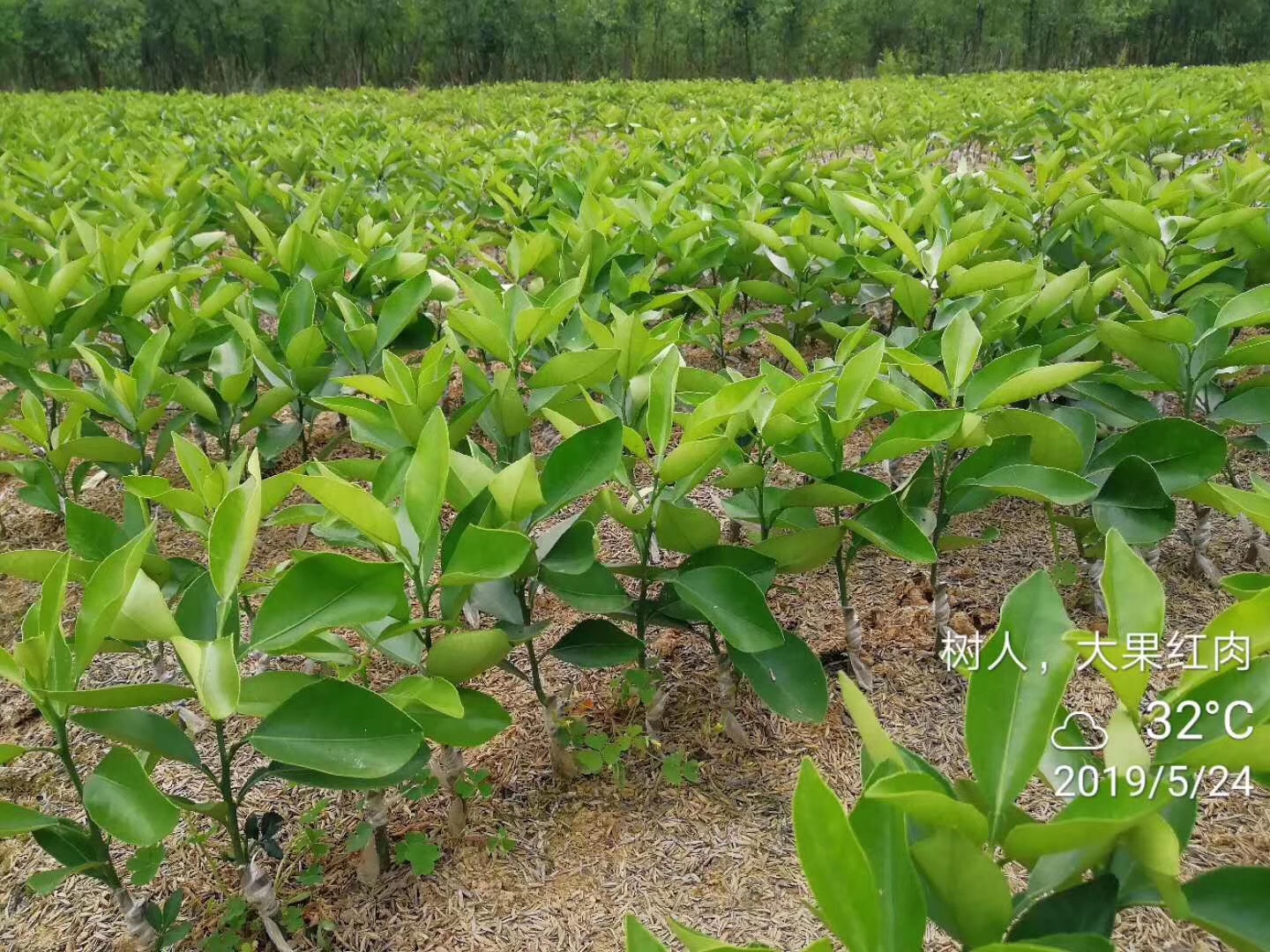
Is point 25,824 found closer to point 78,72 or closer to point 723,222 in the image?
point 723,222

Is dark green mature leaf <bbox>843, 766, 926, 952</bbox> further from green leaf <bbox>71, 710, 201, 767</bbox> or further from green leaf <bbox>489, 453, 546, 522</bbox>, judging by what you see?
green leaf <bbox>71, 710, 201, 767</bbox>

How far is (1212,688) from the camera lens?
3.01ft

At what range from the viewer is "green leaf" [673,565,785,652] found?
1.38 meters

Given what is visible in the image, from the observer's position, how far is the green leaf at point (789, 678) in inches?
60.6

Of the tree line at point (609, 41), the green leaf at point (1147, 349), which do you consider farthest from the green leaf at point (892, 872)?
the tree line at point (609, 41)

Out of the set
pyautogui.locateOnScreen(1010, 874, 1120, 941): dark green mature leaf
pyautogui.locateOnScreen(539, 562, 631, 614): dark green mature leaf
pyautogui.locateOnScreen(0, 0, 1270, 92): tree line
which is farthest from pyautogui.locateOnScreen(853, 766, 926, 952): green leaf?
pyautogui.locateOnScreen(0, 0, 1270, 92): tree line

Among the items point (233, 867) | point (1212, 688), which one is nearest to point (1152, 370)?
point (1212, 688)

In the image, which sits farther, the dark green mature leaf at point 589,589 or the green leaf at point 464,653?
the dark green mature leaf at point 589,589

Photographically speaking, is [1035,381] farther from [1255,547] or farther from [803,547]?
[1255,547]

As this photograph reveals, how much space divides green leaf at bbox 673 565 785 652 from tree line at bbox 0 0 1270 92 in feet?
114

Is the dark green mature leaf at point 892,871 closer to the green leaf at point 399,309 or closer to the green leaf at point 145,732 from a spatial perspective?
the green leaf at point 145,732

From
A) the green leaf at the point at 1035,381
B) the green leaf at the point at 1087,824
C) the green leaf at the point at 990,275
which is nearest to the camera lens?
the green leaf at the point at 1087,824

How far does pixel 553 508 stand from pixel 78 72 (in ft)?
133

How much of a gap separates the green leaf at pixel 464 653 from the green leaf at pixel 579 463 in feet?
0.75
